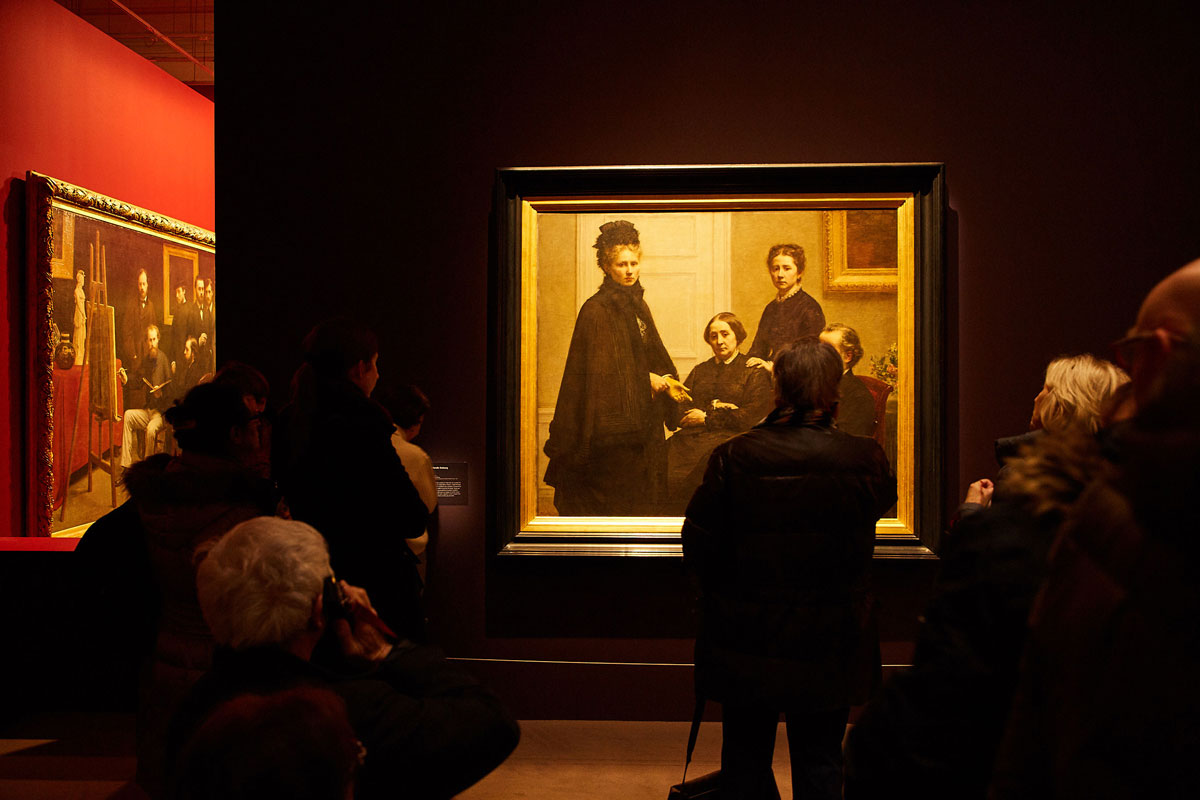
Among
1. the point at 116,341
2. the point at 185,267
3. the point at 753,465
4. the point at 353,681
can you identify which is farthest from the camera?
the point at 185,267

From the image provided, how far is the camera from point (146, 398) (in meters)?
6.50

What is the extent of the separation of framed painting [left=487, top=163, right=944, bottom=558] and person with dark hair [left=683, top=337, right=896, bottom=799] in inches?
59.9

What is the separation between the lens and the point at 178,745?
1.55m

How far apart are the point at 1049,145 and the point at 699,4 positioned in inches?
80.6

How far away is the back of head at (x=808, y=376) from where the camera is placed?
2.75m

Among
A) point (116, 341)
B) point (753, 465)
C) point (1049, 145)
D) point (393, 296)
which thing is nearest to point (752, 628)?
point (753, 465)

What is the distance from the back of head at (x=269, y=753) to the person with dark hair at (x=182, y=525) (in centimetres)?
114

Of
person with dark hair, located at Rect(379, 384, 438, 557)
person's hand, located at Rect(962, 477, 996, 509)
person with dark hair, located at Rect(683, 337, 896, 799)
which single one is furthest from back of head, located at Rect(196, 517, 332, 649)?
person's hand, located at Rect(962, 477, 996, 509)

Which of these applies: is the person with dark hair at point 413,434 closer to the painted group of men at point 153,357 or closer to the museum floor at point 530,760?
the museum floor at point 530,760

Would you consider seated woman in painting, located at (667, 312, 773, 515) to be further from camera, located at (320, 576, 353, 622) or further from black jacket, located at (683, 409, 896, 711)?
camera, located at (320, 576, 353, 622)

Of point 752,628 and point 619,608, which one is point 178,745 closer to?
point 752,628

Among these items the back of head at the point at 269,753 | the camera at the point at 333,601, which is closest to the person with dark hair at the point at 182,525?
the camera at the point at 333,601

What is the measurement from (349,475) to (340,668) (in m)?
1.04

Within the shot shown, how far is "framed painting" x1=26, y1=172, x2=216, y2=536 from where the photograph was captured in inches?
217
